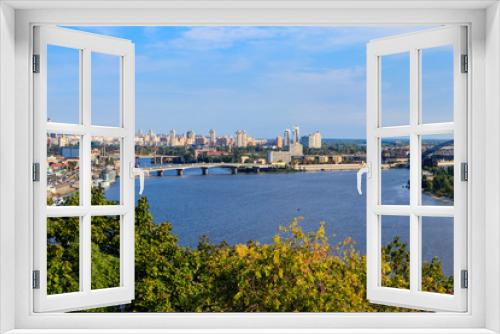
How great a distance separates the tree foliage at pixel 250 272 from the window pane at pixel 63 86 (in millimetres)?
931

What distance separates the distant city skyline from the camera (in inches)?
316

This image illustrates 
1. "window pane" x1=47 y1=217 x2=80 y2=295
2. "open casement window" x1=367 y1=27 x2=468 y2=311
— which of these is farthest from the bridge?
"open casement window" x1=367 y1=27 x2=468 y2=311

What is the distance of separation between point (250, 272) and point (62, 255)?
5.13ft

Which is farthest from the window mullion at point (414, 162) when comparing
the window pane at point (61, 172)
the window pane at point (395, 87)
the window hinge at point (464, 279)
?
the window pane at point (395, 87)

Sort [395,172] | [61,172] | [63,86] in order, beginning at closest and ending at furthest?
[61,172], [63,86], [395,172]

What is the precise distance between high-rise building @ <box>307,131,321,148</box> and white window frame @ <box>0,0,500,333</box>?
5755 millimetres

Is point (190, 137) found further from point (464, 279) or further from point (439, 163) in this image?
point (464, 279)

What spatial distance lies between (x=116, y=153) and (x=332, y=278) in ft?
9.46

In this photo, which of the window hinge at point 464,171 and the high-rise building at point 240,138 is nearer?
the window hinge at point 464,171

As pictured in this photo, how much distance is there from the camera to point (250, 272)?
192 inches

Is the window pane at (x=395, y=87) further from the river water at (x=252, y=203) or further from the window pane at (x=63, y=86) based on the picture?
the window pane at (x=63, y=86)

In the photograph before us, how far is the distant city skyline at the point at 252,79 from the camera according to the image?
26.3 feet

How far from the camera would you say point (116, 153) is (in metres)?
6.34

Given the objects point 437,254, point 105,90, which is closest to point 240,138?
point 105,90
